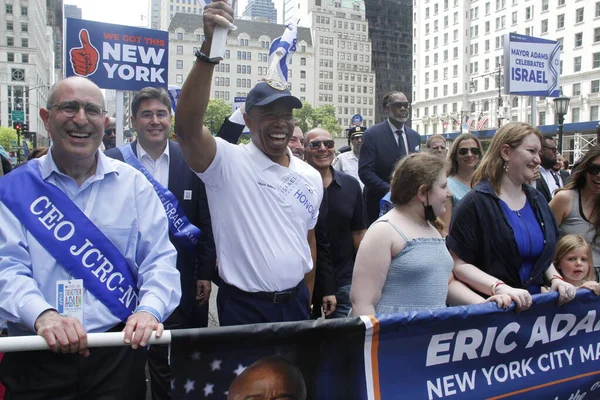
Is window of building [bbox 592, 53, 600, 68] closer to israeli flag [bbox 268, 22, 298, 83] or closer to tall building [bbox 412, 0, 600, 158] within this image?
tall building [bbox 412, 0, 600, 158]

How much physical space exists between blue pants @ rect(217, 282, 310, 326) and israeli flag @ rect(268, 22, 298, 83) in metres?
2.05

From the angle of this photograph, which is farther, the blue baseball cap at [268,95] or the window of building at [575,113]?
the window of building at [575,113]

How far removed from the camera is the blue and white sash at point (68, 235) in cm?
238

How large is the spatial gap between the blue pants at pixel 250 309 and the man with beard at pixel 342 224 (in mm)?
1213

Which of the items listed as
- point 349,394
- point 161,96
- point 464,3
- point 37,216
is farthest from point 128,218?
point 464,3

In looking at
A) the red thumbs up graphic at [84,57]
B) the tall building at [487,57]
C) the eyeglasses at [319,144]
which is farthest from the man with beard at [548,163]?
the tall building at [487,57]

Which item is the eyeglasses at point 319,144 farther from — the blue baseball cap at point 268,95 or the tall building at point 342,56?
the tall building at point 342,56

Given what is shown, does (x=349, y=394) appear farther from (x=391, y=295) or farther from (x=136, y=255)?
(x=136, y=255)

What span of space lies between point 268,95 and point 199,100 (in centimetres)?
51

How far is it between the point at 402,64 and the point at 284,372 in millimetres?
139357

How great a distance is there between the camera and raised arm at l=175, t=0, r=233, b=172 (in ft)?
8.78

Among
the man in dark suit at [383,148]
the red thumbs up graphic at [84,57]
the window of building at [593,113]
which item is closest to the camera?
the man in dark suit at [383,148]

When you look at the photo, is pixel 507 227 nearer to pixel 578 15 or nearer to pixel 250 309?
pixel 250 309

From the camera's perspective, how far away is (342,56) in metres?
128
